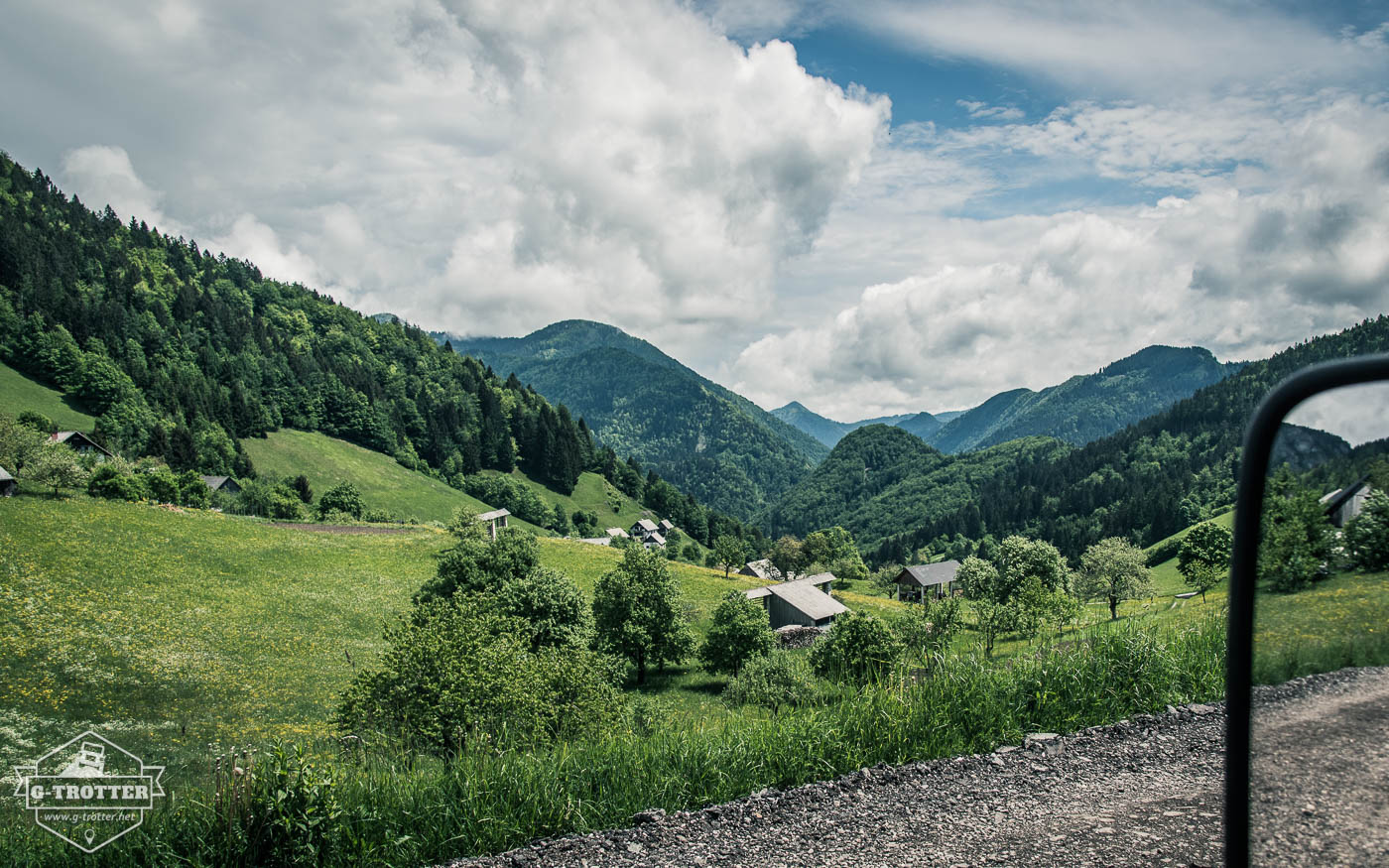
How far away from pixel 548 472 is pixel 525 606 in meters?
115

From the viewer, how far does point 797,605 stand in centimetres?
6322

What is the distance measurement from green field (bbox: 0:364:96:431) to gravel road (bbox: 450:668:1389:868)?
11729cm

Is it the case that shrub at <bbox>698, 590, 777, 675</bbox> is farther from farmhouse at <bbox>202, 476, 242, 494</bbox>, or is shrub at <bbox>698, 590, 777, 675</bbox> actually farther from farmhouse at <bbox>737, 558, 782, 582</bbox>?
farmhouse at <bbox>202, 476, 242, 494</bbox>

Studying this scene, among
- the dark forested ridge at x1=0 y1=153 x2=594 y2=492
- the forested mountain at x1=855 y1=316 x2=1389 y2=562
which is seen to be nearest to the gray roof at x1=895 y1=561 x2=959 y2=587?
the forested mountain at x1=855 y1=316 x2=1389 y2=562

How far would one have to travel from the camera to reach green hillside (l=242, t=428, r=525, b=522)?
10706 centimetres

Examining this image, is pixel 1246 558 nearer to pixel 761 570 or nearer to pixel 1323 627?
pixel 1323 627

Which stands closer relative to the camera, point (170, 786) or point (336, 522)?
point (170, 786)

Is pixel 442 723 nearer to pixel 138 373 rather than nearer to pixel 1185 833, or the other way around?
pixel 1185 833

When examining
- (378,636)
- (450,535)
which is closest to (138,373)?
(450,535)

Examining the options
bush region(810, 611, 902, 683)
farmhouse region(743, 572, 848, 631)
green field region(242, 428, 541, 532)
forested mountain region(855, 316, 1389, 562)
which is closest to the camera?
bush region(810, 611, 902, 683)

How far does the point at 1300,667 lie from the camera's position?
5.50 ft

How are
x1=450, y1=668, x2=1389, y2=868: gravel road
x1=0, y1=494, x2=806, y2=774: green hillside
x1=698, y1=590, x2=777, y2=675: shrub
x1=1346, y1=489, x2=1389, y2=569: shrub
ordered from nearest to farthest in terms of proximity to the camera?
x1=1346, y1=489, x2=1389, y2=569: shrub, x1=450, y1=668, x2=1389, y2=868: gravel road, x1=0, y1=494, x2=806, y2=774: green hillside, x1=698, y1=590, x2=777, y2=675: shrub

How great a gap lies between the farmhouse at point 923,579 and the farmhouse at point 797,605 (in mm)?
29962

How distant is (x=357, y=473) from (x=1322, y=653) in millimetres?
128249
